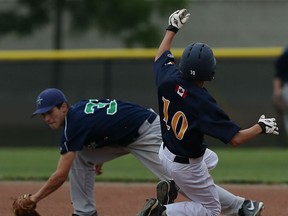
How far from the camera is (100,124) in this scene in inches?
261

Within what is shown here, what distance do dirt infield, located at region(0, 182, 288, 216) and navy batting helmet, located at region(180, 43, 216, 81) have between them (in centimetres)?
191

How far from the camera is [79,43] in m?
25.1

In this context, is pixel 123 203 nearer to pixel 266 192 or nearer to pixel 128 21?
pixel 266 192

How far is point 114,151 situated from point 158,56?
0.92m

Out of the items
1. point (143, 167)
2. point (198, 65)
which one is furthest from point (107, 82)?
point (198, 65)

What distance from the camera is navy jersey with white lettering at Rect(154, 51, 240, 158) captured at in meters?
5.76

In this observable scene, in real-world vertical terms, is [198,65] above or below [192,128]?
above

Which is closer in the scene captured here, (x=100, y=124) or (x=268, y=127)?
(x=268, y=127)

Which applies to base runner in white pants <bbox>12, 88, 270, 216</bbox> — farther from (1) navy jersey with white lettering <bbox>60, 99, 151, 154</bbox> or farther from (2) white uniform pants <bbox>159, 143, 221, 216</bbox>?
(2) white uniform pants <bbox>159, 143, 221, 216</bbox>

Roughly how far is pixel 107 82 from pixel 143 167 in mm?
4052

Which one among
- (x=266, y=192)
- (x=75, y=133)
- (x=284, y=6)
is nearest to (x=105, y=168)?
(x=266, y=192)

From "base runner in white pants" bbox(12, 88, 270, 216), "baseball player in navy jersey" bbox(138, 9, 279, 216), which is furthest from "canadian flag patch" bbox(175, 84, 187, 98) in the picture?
"base runner in white pants" bbox(12, 88, 270, 216)

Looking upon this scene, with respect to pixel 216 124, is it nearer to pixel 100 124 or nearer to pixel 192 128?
pixel 192 128

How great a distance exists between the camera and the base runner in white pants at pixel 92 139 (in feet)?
21.2
